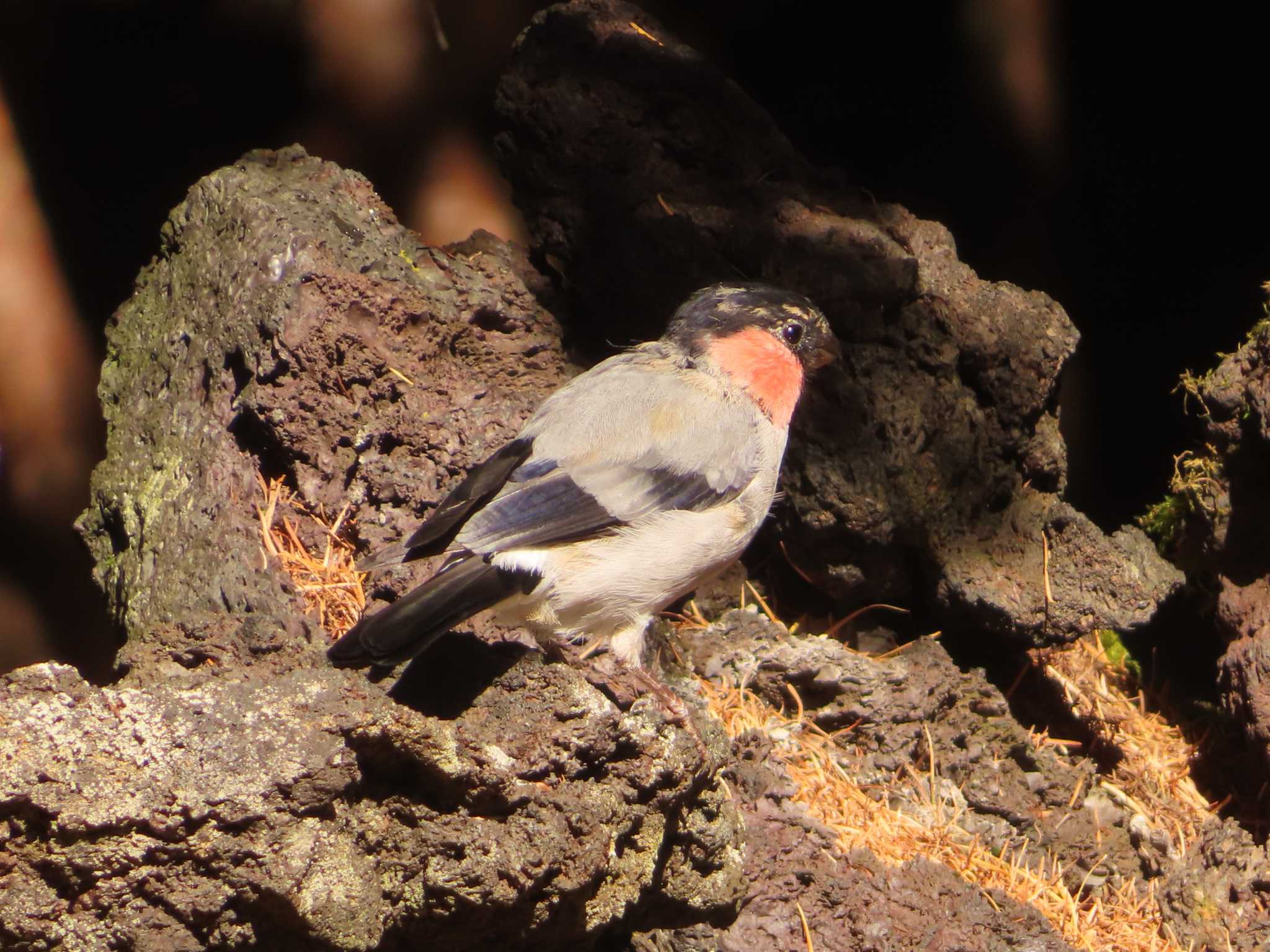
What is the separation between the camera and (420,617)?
3.24m

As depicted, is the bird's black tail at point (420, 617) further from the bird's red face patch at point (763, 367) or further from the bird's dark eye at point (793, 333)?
the bird's dark eye at point (793, 333)

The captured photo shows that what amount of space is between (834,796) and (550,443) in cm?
167

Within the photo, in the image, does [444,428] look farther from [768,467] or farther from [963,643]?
[963,643]

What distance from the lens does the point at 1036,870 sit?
14.7 feet

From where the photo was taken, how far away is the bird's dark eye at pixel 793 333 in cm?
443

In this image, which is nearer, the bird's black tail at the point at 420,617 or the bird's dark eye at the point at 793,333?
the bird's black tail at the point at 420,617

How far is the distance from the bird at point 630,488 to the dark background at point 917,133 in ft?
8.27

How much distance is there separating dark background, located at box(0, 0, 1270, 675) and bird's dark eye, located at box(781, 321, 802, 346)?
97.7 inches

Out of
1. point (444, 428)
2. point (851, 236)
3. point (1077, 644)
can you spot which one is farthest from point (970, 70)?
point (444, 428)

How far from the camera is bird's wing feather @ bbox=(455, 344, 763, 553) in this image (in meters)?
3.75

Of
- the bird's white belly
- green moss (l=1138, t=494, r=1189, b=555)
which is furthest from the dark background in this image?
the bird's white belly

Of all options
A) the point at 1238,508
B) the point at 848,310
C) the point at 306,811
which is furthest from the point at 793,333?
the point at 306,811

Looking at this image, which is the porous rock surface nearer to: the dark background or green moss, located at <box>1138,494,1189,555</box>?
the dark background

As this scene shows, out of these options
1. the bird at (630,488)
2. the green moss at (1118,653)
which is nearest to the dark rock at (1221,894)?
the green moss at (1118,653)
